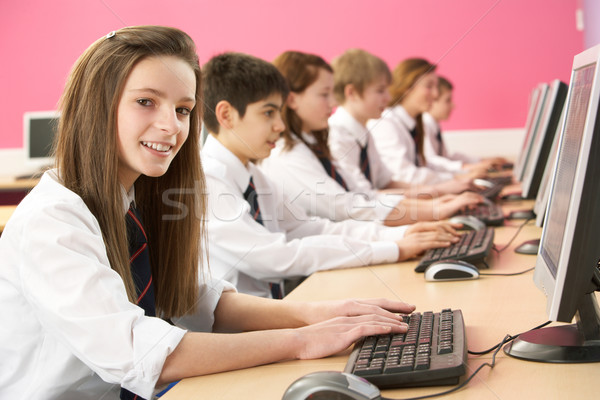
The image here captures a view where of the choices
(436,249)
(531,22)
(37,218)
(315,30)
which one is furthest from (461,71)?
(37,218)

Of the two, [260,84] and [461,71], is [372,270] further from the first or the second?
[461,71]

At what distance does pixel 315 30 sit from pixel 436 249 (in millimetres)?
3506

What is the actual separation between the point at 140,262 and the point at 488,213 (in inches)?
55.6

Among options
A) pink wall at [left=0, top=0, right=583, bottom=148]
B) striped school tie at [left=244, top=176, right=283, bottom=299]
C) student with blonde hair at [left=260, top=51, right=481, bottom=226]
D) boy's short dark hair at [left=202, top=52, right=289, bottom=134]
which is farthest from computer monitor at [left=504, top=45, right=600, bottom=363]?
pink wall at [left=0, top=0, right=583, bottom=148]

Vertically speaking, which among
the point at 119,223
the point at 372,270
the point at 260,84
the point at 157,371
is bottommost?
the point at 372,270

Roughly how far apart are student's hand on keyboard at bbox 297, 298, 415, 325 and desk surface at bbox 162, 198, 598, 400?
11cm

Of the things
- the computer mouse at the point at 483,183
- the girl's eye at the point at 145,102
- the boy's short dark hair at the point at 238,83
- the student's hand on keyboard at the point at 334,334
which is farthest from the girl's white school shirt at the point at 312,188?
the student's hand on keyboard at the point at 334,334

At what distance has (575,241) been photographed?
77cm

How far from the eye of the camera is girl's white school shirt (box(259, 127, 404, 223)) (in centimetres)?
241

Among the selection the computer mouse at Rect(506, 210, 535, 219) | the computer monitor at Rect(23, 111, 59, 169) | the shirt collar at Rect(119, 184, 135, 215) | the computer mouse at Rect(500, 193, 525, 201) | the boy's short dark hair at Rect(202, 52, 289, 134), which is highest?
the boy's short dark hair at Rect(202, 52, 289, 134)

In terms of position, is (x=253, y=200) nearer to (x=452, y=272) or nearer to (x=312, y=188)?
(x=312, y=188)

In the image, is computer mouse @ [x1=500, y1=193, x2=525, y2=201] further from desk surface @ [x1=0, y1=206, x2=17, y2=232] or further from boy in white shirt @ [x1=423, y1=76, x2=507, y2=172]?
desk surface @ [x1=0, y1=206, x2=17, y2=232]

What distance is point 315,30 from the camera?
4.88 m

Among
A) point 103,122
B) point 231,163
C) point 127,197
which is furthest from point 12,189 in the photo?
point 103,122
